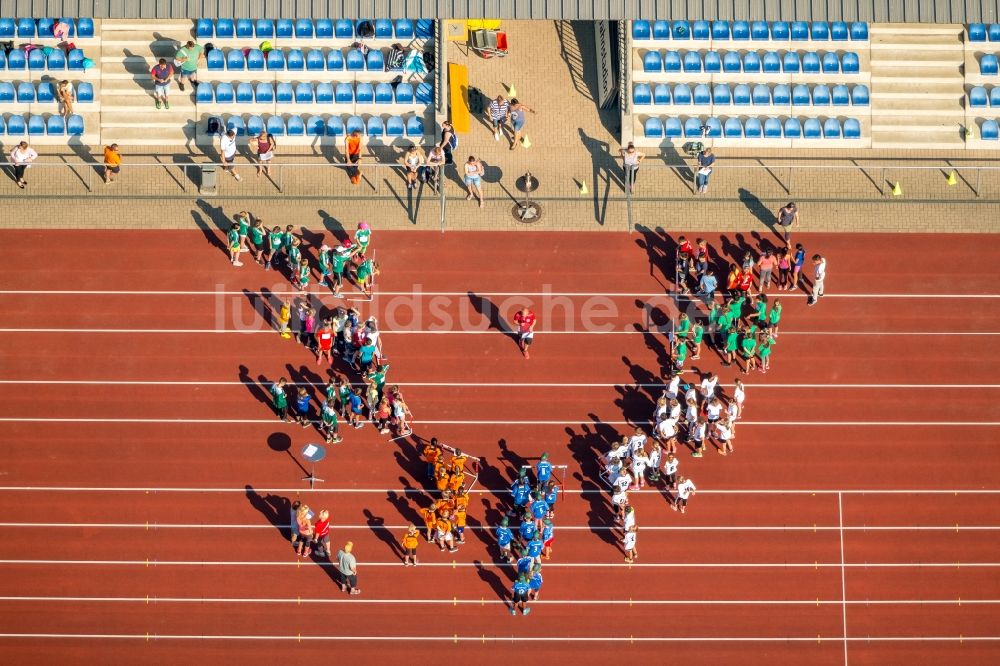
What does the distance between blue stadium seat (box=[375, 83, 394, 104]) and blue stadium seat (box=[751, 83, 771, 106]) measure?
938 cm

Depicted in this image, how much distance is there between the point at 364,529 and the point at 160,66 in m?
12.7

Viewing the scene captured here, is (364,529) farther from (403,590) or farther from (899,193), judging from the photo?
(899,193)

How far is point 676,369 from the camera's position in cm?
2997

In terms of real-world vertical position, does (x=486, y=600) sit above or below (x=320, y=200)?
below

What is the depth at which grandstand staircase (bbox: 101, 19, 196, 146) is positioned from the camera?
103ft

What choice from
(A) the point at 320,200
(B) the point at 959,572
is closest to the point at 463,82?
(A) the point at 320,200

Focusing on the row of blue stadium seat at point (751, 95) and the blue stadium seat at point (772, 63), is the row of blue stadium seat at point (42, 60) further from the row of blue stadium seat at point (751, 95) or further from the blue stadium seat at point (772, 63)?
the blue stadium seat at point (772, 63)

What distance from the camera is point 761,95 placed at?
31609 mm

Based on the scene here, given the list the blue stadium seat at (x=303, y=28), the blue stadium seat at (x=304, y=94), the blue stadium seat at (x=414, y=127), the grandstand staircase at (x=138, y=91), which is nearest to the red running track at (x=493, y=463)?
the blue stadium seat at (x=414, y=127)

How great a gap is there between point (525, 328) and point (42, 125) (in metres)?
13.4

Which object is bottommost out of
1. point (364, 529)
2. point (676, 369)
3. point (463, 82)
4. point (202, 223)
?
point (364, 529)

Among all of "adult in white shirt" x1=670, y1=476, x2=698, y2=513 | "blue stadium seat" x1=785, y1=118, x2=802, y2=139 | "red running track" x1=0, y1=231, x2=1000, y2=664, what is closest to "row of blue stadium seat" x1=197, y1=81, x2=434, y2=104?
"red running track" x1=0, y1=231, x2=1000, y2=664

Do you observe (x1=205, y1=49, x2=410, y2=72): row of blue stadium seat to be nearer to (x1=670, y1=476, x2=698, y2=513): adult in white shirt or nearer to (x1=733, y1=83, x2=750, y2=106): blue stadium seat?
(x1=733, y1=83, x2=750, y2=106): blue stadium seat

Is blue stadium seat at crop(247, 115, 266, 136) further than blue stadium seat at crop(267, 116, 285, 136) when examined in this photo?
Yes
